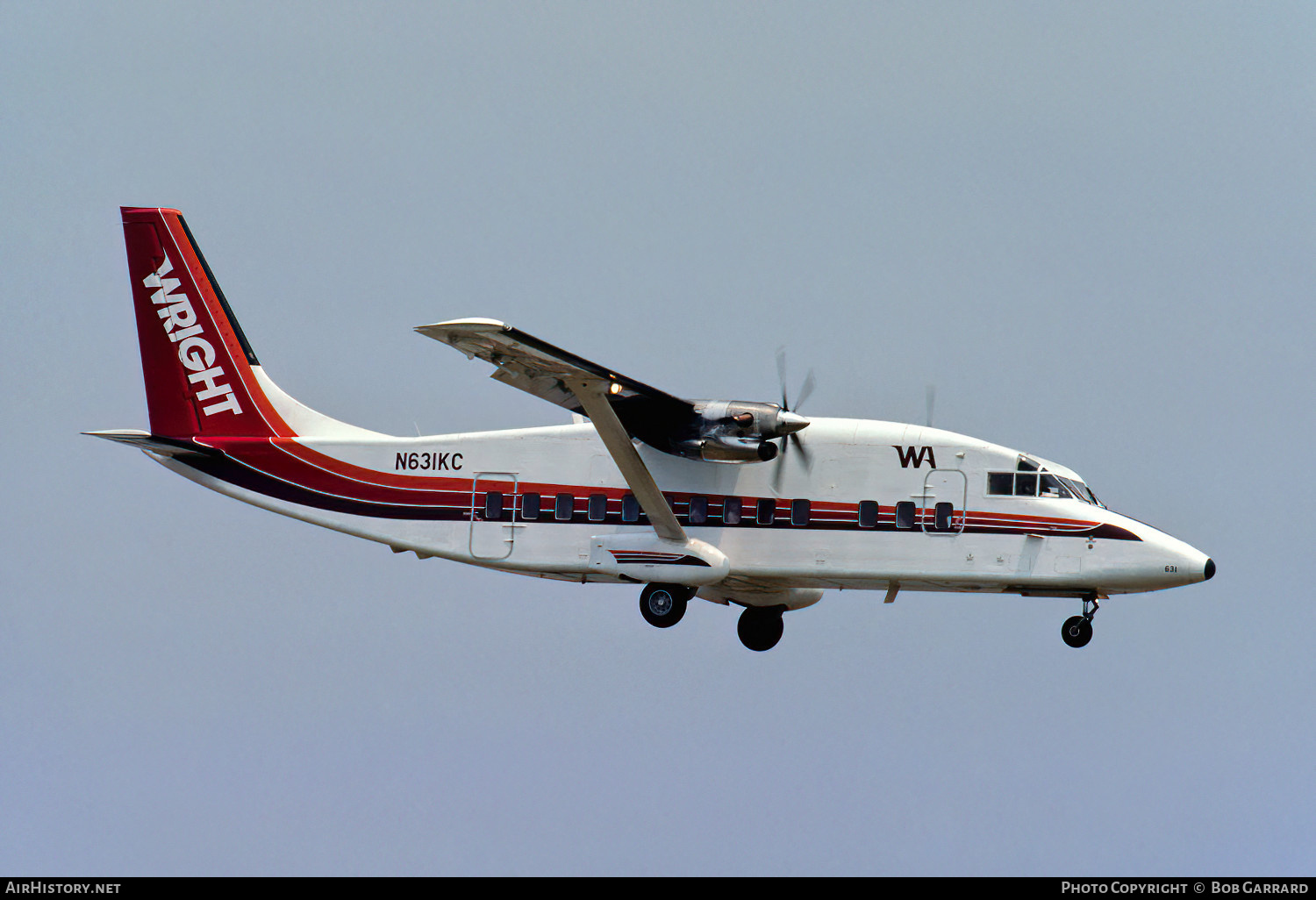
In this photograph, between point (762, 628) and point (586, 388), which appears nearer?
point (586, 388)

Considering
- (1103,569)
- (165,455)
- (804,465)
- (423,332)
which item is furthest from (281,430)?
(1103,569)

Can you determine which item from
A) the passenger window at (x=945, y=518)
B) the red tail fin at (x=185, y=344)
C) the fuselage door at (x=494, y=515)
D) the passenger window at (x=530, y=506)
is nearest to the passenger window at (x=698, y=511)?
the passenger window at (x=530, y=506)

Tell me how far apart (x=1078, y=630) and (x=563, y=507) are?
7.66m

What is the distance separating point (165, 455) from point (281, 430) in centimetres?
186

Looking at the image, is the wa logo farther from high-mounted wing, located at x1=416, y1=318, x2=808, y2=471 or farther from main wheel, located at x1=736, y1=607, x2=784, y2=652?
main wheel, located at x1=736, y1=607, x2=784, y2=652

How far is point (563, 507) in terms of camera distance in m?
26.6

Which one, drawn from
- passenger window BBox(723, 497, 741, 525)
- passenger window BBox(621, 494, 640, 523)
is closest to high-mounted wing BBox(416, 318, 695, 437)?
passenger window BBox(621, 494, 640, 523)

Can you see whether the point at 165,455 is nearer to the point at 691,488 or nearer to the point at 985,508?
the point at 691,488

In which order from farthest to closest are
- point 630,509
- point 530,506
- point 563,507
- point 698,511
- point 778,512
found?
1. point 530,506
2. point 563,507
3. point 630,509
4. point 698,511
5. point 778,512

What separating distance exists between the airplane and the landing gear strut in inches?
1.0

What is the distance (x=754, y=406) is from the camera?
999 inches

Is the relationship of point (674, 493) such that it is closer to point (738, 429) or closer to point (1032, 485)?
point (738, 429)

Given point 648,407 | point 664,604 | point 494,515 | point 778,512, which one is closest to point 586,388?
point 648,407

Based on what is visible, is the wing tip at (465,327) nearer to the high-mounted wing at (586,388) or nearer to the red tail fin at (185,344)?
the high-mounted wing at (586,388)
